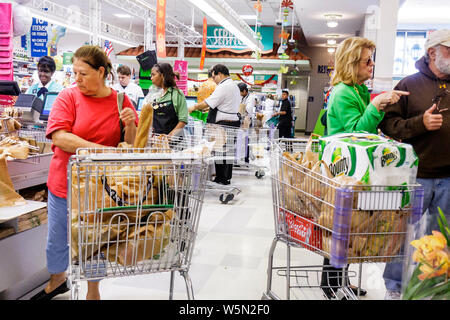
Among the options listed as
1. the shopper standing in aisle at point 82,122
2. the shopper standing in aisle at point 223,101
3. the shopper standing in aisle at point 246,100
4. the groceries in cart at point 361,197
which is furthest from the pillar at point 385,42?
the shopper standing in aisle at point 82,122

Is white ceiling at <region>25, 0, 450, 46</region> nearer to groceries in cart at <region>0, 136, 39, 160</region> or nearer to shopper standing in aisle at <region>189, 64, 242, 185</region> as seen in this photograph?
shopper standing in aisle at <region>189, 64, 242, 185</region>

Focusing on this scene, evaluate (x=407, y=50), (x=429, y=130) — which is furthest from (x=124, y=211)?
(x=407, y=50)

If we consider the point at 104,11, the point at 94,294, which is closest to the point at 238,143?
the point at 94,294

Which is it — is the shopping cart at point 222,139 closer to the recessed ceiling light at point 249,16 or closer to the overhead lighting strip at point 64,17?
the overhead lighting strip at point 64,17

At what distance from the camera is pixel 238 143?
6008 mm

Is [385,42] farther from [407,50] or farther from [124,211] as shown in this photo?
[124,211]

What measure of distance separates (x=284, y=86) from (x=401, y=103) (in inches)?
797

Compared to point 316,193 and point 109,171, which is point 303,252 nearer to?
point 316,193

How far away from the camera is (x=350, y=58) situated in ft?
8.47

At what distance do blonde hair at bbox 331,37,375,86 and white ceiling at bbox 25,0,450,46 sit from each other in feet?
26.0

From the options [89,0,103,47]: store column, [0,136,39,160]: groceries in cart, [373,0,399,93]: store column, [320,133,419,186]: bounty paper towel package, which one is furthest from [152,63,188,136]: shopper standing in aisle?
[89,0,103,47]: store column

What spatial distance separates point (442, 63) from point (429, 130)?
39 centimetres

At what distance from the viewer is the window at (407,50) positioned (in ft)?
34.9

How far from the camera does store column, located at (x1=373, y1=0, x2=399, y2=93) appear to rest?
607 cm
